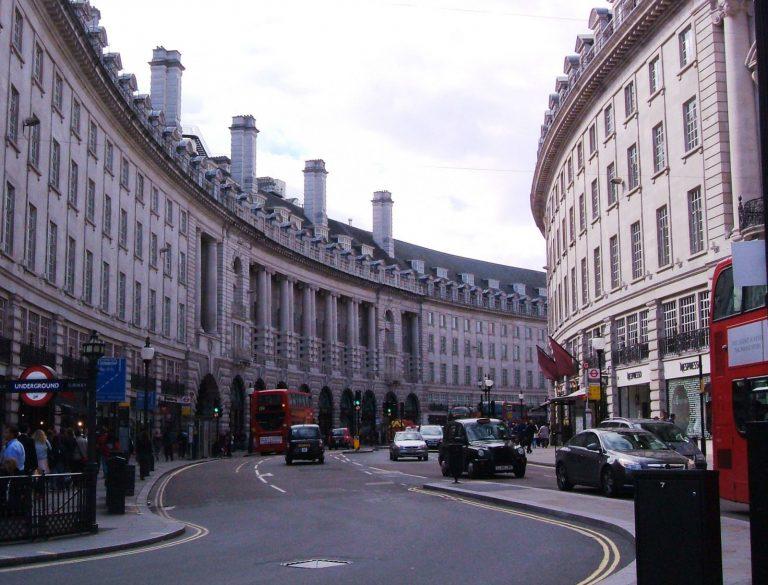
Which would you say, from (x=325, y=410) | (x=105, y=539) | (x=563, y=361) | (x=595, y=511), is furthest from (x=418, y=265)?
(x=105, y=539)

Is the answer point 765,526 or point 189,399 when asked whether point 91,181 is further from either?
point 765,526

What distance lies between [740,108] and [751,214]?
14.5ft

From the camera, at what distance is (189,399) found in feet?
190

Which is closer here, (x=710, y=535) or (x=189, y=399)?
(x=710, y=535)

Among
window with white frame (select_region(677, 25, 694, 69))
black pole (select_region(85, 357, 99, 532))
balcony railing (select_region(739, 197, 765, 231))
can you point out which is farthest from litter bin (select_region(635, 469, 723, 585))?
window with white frame (select_region(677, 25, 694, 69))

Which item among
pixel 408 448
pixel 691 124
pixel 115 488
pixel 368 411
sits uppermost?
pixel 691 124

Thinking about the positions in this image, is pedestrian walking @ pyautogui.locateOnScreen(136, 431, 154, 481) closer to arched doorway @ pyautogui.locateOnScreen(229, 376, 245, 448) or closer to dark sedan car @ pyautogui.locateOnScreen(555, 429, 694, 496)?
dark sedan car @ pyautogui.locateOnScreen(555, 429, 694, 496)

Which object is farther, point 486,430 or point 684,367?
point 684,367

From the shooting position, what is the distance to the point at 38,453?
806 inches

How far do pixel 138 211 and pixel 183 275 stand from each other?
8999mm

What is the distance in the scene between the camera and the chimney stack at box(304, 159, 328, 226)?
9306cm

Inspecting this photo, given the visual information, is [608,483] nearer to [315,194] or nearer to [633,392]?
[633,392]

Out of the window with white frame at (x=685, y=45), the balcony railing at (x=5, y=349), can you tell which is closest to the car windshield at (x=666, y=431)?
the window with white frame at (x=685, y=45)

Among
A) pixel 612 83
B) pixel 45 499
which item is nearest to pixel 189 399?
pixel 612 83
